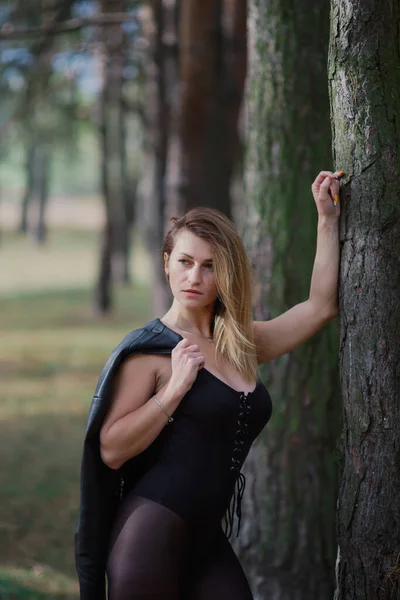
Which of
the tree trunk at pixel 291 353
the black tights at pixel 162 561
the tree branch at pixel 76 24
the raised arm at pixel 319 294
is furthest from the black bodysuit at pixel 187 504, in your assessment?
the tree branch at pixel 76 24

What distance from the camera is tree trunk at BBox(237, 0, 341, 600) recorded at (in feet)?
15.0

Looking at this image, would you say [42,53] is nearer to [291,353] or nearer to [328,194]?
[291,353]

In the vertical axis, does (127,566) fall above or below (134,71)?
below

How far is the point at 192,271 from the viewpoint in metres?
2.99

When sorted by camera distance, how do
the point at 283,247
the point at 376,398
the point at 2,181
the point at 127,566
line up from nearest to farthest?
the point at 127,566 → the point at 376,398 → the point at 283,247 → the point at 2,181

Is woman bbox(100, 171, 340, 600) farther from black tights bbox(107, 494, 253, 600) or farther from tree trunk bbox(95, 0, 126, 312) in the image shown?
tree trunk bbox(95, 0, 126, 312)

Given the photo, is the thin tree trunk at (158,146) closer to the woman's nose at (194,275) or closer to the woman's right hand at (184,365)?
the woman's nose at (194,275)

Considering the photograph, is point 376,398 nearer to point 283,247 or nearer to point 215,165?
point 283,247

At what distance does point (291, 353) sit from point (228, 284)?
1.65 metres

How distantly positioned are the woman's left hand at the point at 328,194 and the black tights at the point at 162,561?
113 centimetres

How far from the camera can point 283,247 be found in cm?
459

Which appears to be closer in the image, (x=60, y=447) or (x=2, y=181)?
(x=60, y=447)

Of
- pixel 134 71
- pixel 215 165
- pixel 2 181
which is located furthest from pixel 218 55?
pixel 2 181

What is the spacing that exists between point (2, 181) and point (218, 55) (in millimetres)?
49509
